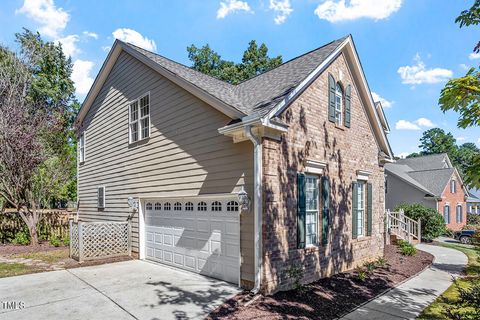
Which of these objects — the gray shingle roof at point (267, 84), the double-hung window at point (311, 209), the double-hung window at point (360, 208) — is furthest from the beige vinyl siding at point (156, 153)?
the double-hung window at point (360, 208)

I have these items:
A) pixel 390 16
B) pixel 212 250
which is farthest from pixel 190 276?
pixel 390 16

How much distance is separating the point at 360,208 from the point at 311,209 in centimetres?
366

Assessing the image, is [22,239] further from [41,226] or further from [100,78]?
[100,78]

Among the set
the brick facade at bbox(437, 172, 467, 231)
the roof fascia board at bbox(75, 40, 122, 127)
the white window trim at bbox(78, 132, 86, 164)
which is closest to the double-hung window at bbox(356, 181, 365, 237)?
the roof fascia board at bbox(75, 40, 122, 127)

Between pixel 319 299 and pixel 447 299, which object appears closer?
pixel 447 299

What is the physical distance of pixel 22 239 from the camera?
49.4ft

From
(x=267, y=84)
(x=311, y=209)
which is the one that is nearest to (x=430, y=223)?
(x=311, y=209)

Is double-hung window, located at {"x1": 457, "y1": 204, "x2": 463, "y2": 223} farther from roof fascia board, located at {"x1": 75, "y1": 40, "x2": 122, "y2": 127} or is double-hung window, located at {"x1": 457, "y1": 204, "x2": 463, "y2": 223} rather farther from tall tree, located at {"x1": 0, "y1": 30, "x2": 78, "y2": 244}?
tall tree, located at {"x1": 0, "y1": 30, "x2": 78, "y2": 244}

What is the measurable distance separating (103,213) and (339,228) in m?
10.3

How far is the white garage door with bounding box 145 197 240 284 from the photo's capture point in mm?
7965

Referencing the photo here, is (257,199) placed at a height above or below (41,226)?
above

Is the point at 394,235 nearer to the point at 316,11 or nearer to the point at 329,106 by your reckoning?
the point at 329,106

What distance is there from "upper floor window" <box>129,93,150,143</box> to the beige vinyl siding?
0.92ft

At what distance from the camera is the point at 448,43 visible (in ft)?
24.5
